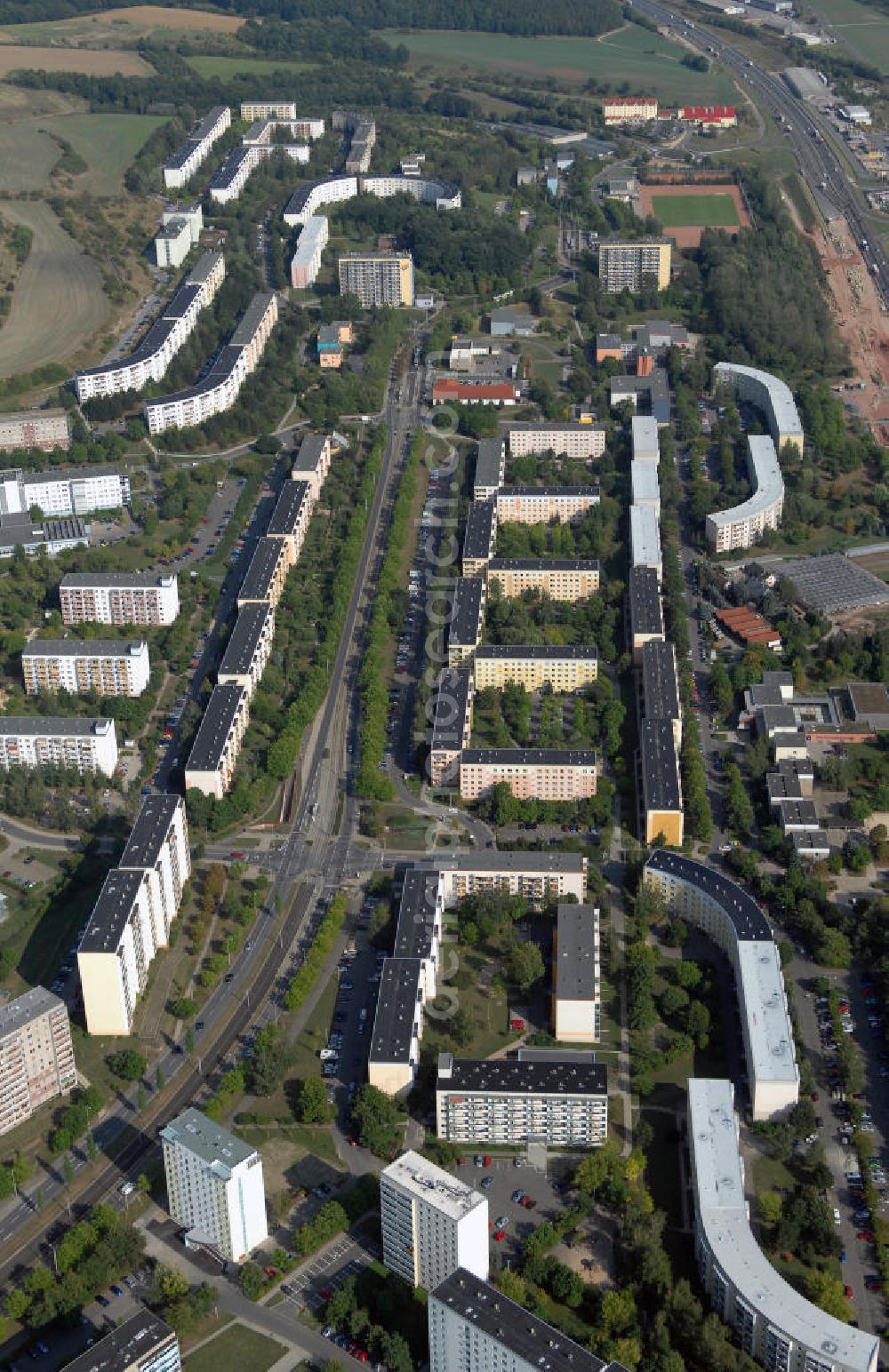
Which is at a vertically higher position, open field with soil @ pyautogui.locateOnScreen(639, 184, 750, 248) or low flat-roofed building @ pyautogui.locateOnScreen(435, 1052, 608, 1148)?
open field with soil @ pyautogui.locateOnScreen(639, 184, 750, 248)

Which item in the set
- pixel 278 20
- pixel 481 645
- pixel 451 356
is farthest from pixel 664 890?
pixel 278 20

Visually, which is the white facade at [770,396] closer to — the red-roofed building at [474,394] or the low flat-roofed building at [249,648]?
the red-roofed building at [474,394]

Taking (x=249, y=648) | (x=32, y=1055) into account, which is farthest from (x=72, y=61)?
(x=32, y=1055)

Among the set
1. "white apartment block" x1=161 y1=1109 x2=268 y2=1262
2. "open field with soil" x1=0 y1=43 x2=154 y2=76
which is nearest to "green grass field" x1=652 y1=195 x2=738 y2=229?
"open field with soil" x1=0 y1=43 x2=154 y2=76

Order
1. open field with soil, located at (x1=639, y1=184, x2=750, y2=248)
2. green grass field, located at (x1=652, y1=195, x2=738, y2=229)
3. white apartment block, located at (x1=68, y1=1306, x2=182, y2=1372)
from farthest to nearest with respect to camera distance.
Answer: green grass field, located at (x1=652, y1=195, x2=738, y2=229) → open field with soil, located at (x1=639, y1=184, x2=750, y2=248) → white apartment block, located at (x1=68, y1=1306, x2=182, y2=1372)

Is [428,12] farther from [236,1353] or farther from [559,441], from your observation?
[236,1353]

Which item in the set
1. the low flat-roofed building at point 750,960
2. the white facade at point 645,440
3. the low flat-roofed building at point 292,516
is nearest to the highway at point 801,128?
the white facade at point 645,440

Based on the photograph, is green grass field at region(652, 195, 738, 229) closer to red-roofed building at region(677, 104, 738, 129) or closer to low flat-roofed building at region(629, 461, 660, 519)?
red-roofed building at region(677, 104, 738, 129)

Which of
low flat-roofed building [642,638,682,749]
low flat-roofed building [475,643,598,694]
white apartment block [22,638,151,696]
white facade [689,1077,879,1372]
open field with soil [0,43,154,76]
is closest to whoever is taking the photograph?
white facade [689,1077,879,1372]
